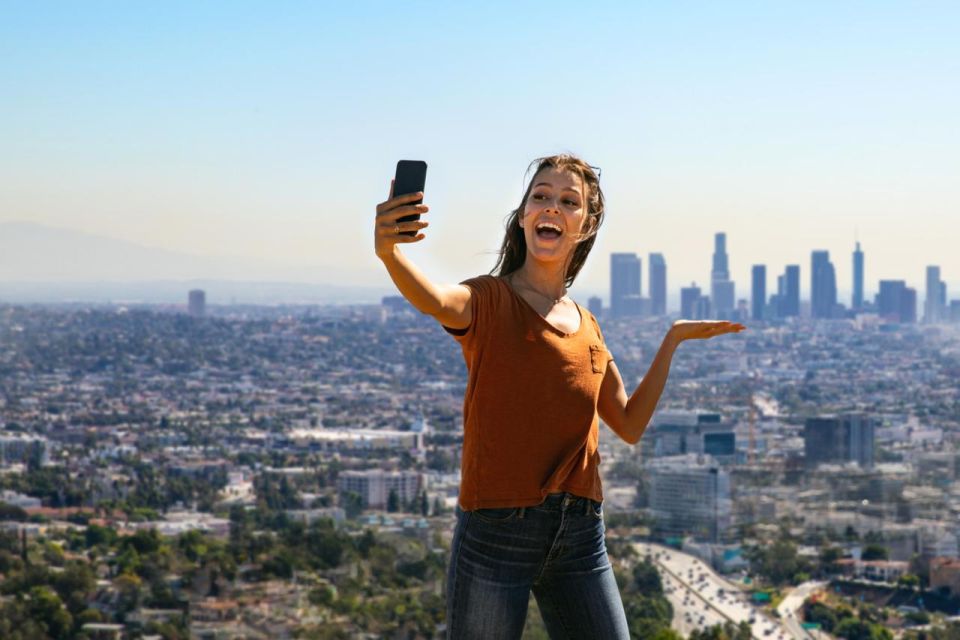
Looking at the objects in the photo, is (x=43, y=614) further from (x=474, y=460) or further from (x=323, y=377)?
(x=323, y=377)

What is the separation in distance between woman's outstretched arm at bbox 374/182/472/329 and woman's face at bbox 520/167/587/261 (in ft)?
0.67

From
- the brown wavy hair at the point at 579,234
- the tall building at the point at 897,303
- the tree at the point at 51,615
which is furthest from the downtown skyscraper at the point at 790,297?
the brown wavy hair at the point at 579,234

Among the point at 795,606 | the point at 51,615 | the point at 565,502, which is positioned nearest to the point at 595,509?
the point at 565,502

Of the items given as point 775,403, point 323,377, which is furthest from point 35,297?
point 775,403

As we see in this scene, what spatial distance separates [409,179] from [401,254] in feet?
0.26

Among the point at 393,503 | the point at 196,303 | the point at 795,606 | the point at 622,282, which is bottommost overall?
the point at 795,606

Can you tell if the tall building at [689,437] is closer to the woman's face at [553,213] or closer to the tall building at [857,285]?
the woman's face at [553,213]

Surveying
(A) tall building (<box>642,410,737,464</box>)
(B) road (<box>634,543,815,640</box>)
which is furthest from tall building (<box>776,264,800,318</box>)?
(B) road (<box>634,543,815,640</box>)

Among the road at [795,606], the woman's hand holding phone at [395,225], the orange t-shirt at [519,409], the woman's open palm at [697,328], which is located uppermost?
the woman's hand holding phone at [395,225]

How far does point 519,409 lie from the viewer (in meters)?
1.85

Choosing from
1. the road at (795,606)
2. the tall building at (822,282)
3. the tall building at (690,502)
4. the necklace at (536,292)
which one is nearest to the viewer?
the necklace at (536,292)

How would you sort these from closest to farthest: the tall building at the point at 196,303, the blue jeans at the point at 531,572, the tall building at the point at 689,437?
the blue jeans at the point at 531,572 < the tall building at the point at 689,437 < the tall building at the point at 196,303

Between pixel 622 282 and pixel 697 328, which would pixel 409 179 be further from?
pixel 622 282

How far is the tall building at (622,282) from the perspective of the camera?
79375 mm
